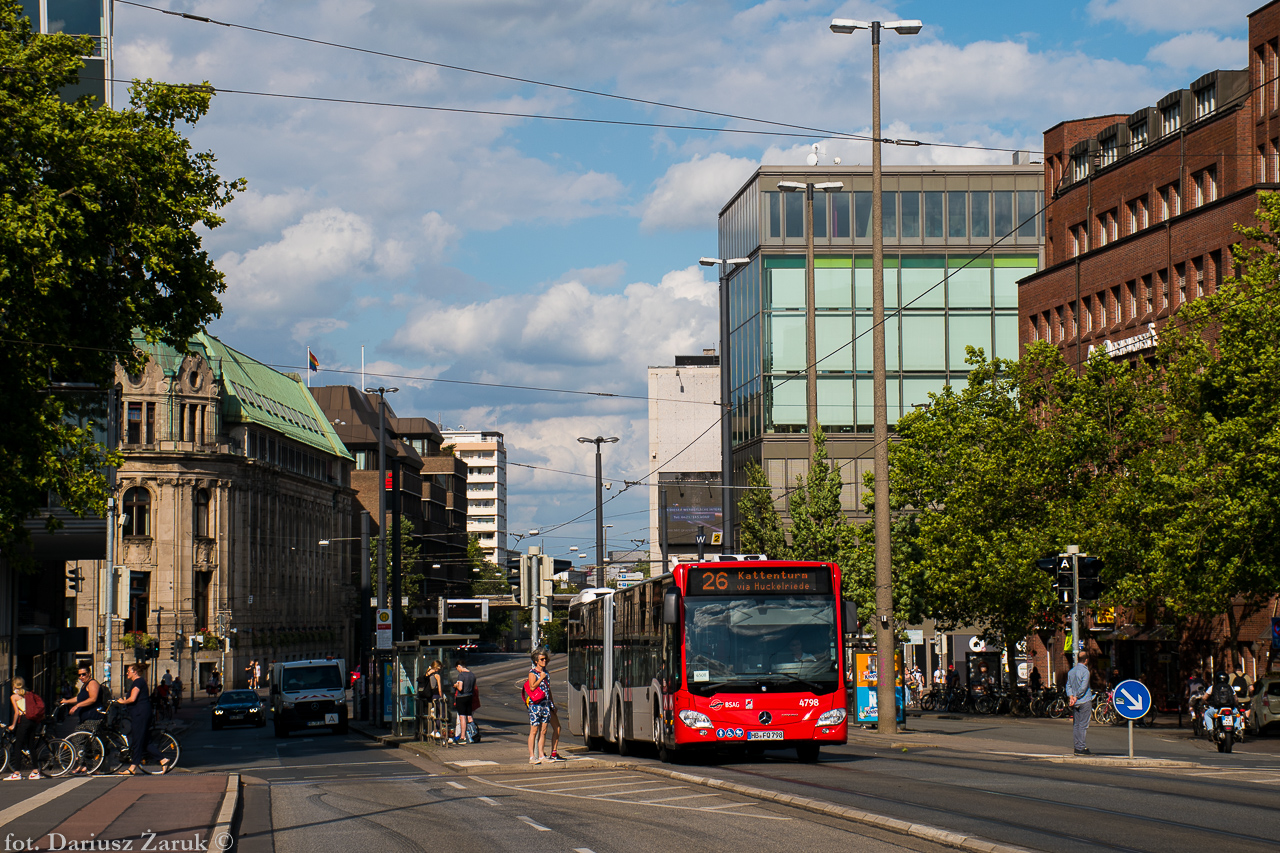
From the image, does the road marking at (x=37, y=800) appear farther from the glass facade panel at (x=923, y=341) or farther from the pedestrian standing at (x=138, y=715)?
the glass facade panel at (x=923, y=341)

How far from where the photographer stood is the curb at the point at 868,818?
37.4 feet

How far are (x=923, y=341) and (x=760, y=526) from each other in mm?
29587

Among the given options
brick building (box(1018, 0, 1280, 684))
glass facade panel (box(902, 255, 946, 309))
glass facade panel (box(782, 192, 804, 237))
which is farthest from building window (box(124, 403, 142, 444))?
brick building (box(1018, 0, 1280, 684))

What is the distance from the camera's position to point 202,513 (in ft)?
305

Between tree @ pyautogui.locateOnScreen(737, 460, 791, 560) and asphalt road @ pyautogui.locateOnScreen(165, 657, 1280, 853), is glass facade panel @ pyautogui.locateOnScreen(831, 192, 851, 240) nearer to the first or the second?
tree @ pyautogui.locateOnScreen(737, 460, 791, 560)

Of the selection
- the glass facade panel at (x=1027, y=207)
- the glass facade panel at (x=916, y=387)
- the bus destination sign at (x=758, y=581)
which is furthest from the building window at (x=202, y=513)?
the bus destination sign at (x=758, y=581)

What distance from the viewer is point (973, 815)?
46.2 feet

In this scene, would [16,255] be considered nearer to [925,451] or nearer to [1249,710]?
[1249,710]

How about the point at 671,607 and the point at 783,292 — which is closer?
the point at 671,607

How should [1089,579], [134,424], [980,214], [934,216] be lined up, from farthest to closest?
[134,424] → [980,214] → [934,216] → [1089,579]

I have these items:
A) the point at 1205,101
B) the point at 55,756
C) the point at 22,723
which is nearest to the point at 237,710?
the point at 55,756

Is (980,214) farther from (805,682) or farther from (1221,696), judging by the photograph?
(805,682)

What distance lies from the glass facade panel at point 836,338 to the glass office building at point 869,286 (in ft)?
0.16

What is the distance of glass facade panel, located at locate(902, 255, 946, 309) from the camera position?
77.7 meters
